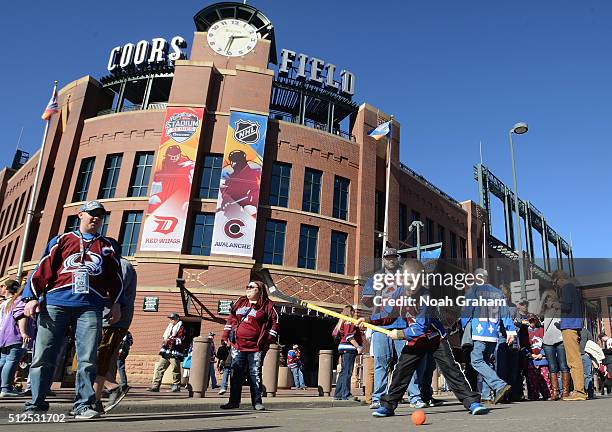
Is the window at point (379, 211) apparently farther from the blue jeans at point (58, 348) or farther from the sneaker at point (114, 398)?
the blue jeans at point (58, 348)

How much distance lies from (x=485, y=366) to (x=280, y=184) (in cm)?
1918

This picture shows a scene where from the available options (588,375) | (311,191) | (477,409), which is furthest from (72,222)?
(477,409)

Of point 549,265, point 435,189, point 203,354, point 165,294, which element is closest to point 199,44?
point 165,294

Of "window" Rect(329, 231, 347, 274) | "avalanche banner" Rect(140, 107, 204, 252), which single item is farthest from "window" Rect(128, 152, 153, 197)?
"window" Rect(329, 231, 347, 274)

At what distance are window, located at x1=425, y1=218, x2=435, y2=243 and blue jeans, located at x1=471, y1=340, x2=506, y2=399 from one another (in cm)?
2464

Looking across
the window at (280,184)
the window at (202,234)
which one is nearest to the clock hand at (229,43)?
the window at (280,184)

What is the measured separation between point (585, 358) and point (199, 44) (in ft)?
82.2

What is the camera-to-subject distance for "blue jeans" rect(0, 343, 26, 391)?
7031 mm

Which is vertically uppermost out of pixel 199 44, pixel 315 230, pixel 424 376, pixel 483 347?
pixel 199 44

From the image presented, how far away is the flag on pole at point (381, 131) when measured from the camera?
27000 millimetres

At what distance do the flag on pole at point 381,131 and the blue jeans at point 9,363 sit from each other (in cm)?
2240

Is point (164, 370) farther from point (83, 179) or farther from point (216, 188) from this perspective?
point (83, 179)

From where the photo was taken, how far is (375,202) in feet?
91.6

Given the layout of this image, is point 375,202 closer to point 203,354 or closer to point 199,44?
point 199,44
